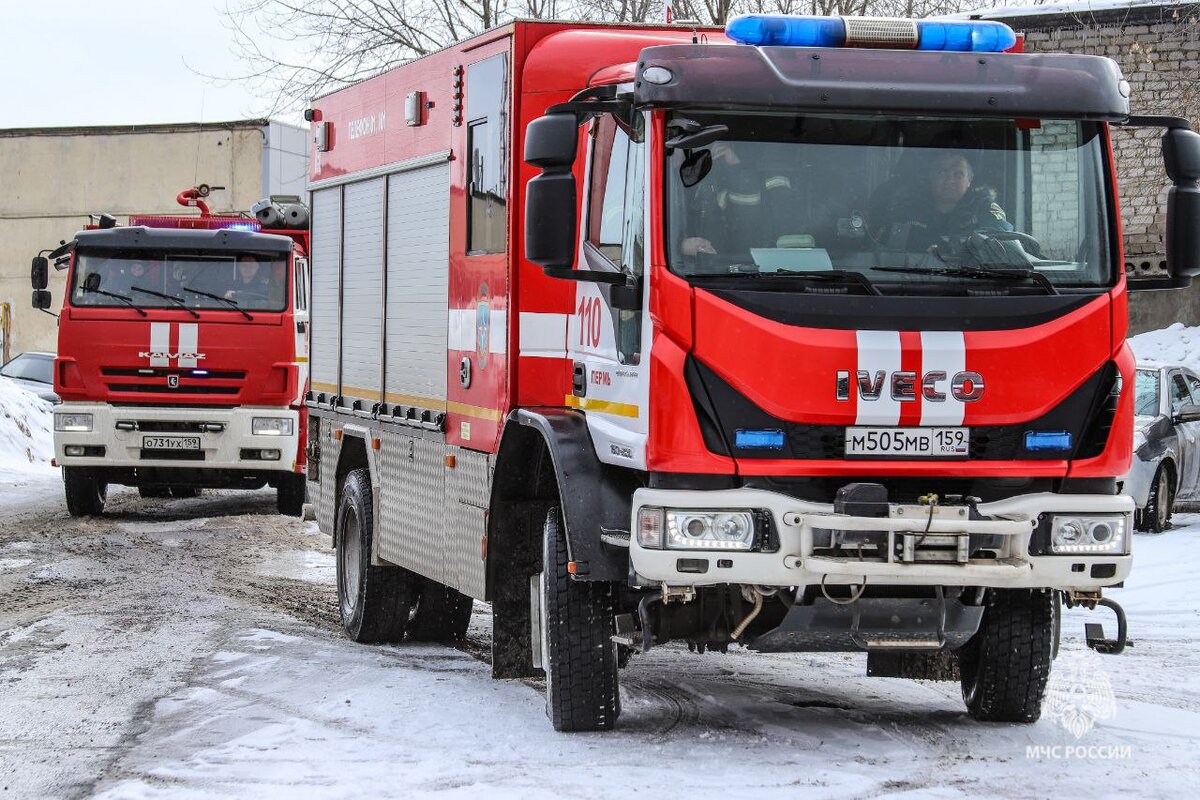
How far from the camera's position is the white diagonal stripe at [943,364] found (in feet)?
22.4

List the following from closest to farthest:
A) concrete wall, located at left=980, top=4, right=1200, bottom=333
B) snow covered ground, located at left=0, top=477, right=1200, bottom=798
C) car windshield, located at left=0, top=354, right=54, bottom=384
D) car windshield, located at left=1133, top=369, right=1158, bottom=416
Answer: snow covered ground, located at left=0, top=477, right=1200, bottom=798, car windshield, located at left=1133, top=369, right=1158, bottom=416, concrete wall, located at left=980, top=4, right=1200, bottom=333, car windshield, located at left=0, top=354, right=54, bottom=384

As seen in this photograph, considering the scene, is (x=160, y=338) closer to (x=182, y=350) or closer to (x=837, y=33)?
(x=182, y=350)

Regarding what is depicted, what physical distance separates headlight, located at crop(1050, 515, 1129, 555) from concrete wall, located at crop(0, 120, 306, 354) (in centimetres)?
3821

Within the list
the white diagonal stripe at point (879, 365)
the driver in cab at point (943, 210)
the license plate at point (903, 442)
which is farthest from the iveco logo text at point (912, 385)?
the driver in cab at point (943, 210)

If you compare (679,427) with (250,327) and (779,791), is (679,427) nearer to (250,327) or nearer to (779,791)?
(779,791)

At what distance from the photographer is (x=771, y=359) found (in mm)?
6770

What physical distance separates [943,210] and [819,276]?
597 millimetres

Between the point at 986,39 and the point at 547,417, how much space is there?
2411mm

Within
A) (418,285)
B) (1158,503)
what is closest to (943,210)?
(418,285)

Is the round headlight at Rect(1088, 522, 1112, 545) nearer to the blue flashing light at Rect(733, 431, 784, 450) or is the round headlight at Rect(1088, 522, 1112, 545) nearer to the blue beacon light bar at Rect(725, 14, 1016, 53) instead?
the blue flashing light at Rect(733, 431, 784, 450)

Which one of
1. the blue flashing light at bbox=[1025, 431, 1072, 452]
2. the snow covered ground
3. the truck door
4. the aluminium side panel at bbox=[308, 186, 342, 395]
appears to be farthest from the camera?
the aluminium side panel at bbox=[308, 186, 342, 395]

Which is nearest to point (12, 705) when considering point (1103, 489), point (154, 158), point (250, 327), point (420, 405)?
point (420, 405)

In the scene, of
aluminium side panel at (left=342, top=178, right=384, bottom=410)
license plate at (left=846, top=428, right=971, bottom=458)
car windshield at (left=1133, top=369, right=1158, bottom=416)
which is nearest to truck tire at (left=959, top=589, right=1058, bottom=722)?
license plate at (left=846, top=428, right=971, bottom=458)

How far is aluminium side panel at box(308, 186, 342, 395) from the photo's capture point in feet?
38.4
